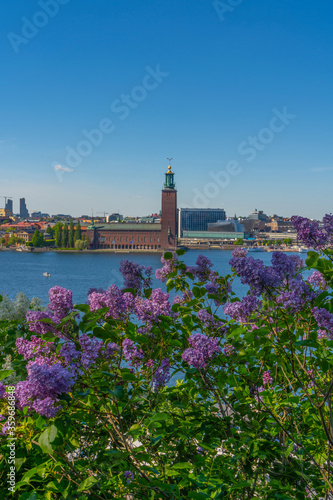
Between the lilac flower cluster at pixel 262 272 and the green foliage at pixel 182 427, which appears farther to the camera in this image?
the lilac flower cluster at pixel 262 272

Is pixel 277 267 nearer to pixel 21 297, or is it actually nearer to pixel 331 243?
pixel 331 243

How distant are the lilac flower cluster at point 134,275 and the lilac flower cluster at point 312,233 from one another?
0.75 meters

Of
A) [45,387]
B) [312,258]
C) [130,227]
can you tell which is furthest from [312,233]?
[130,227]

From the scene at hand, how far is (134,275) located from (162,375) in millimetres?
588

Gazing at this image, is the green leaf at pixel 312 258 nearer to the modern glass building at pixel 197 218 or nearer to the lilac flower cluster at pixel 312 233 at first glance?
the lilac flower cluster at pixel 312 233

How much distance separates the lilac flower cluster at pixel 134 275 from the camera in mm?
2109

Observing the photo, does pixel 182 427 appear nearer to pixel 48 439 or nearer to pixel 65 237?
pixel 48 439

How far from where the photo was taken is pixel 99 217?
14900cm

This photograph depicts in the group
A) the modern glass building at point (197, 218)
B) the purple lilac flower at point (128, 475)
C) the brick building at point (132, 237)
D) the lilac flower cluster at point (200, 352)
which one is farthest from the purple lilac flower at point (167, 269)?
the modern glass building at point (197, 218)

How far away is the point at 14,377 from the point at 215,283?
3.39ft

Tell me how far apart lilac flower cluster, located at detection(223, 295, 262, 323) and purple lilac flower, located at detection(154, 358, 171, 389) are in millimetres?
321

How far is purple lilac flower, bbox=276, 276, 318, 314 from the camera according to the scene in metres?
1.64

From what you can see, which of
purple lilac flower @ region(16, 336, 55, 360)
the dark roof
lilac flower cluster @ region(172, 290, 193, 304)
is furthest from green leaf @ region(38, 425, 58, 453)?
the dark roof

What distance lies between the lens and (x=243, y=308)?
5.72 feet
